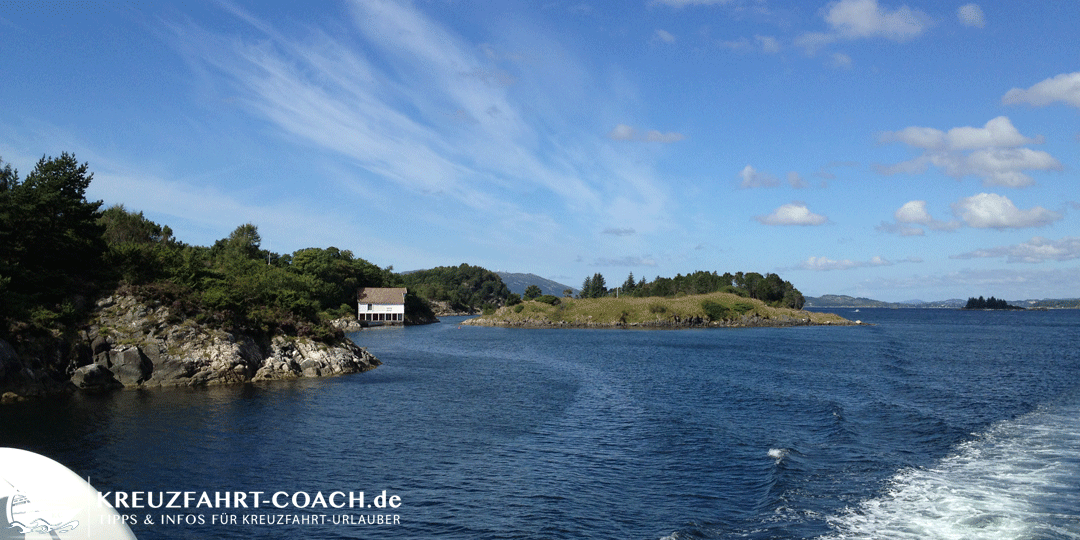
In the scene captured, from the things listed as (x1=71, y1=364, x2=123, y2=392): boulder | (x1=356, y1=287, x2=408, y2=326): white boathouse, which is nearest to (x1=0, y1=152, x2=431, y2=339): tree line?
(x1=71, y1=364, x2=123, y2=392): boulder

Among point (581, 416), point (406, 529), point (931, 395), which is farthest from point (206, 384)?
point (931, 395)

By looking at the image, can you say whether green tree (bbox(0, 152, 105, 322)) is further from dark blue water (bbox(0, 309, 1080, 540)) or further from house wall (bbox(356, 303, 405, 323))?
house wall (bbox(356, 303, 405, 323))

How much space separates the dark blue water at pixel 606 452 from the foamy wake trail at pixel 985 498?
0.27 feet

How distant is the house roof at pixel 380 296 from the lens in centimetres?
13550

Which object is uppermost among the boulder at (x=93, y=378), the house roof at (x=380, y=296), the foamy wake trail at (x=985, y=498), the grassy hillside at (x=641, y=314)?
the house roof at (x=380, y=296)

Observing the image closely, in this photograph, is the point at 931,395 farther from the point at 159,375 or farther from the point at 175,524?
the point at 159,375

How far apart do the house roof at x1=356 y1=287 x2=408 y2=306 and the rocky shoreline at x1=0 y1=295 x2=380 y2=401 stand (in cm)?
9065

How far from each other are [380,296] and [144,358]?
98.5 meters

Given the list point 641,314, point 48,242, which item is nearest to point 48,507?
point 48,242

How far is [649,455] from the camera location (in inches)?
946

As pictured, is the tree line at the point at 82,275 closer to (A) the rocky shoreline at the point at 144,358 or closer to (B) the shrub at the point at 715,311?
(A) the rocky shoreline at the point at 144,358

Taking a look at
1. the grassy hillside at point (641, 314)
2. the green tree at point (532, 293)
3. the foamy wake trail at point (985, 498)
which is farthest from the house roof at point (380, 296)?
the foamy wake trail at point (985, 498)

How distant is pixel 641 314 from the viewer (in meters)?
136

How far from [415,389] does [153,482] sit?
21.0 meters
